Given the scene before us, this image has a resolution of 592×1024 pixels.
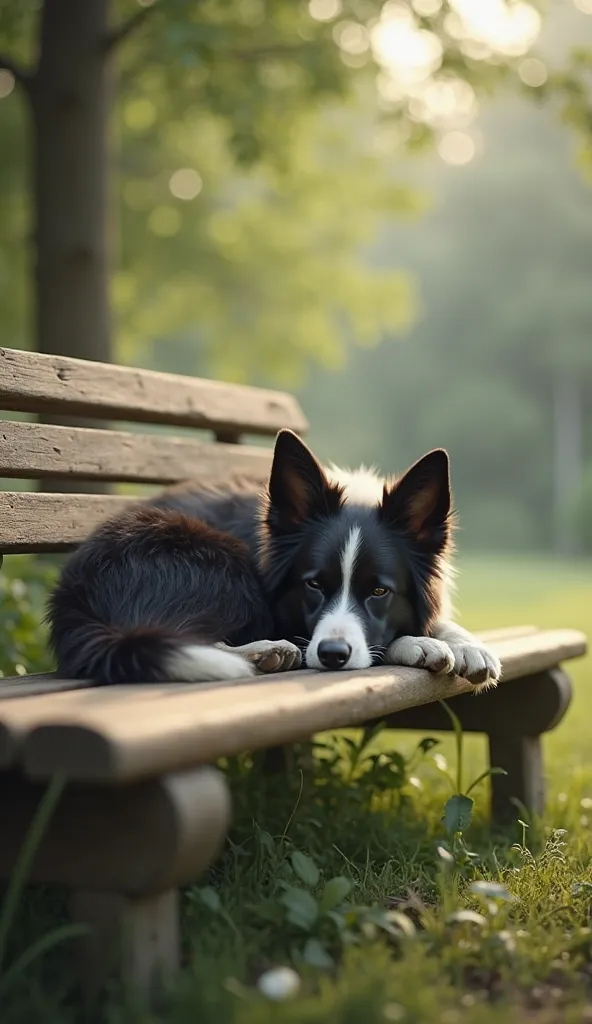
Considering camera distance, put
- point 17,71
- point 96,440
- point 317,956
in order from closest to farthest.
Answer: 1. point 317,956
2. point 96,440
3. point 17,71

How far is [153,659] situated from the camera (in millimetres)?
2994

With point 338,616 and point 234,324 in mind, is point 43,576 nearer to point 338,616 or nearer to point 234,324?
point 338,616

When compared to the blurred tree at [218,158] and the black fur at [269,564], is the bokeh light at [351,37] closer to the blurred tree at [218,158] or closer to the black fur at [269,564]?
the blurred tree at [218,158]

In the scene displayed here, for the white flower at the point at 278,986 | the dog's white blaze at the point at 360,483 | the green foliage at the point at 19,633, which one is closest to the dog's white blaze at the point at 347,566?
the dog's white blaze at the point at 360,483

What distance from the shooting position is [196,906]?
294 centimetres

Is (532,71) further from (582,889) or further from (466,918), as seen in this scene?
(466,918)

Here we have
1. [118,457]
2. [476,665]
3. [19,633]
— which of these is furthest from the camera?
[19,633]

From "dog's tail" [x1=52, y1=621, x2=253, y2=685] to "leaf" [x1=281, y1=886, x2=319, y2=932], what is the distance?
58 centimetres

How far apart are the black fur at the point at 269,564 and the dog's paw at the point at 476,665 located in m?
0.26

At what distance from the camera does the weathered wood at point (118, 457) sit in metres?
4.08

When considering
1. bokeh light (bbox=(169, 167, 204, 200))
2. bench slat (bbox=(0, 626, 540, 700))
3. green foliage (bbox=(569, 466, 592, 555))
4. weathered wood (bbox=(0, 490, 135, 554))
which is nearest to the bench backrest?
weathered wood (bbox=(0, 490, 135, 554))

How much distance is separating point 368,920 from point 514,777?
1.95m

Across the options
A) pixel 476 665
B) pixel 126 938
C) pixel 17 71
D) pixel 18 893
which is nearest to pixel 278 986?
pixel 126 938

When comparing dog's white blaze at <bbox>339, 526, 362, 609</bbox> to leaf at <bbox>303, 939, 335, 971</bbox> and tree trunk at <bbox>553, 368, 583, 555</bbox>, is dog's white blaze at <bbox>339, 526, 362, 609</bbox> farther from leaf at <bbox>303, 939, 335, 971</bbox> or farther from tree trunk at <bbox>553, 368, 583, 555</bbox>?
→ tree trunk at <bbox>553, 368, 583, 555</bbox>
